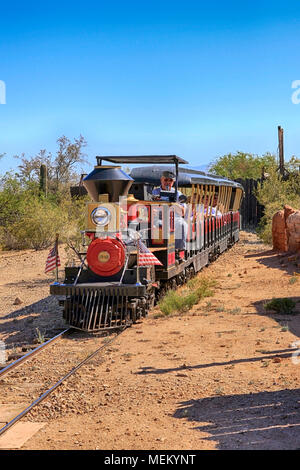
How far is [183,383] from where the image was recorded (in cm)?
687

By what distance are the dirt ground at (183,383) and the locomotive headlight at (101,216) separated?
6.30 ft

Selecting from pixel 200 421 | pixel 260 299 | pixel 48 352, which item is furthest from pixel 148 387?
pixel 260 299

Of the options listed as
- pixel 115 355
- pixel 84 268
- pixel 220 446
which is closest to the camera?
pixel 220 446

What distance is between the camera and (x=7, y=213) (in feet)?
86.1

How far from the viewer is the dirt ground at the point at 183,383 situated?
5.26m

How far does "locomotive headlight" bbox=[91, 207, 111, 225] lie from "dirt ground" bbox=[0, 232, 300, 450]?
192 centimetres

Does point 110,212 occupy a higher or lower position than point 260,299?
higher

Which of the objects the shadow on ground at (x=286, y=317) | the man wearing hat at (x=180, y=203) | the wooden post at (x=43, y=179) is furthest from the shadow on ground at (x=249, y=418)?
the wooden post at (x=43, y=179)

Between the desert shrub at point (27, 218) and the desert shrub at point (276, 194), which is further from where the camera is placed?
the desert shrub at point (276, 194)

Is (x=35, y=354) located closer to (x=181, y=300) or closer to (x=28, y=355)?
(x=28, y=355)

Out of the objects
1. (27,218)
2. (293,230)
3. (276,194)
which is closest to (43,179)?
(27,218)

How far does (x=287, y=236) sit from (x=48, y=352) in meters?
12.4

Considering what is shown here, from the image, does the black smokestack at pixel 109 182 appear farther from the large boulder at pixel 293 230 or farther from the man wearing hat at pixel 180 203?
the large boulder at pixel 293 230
